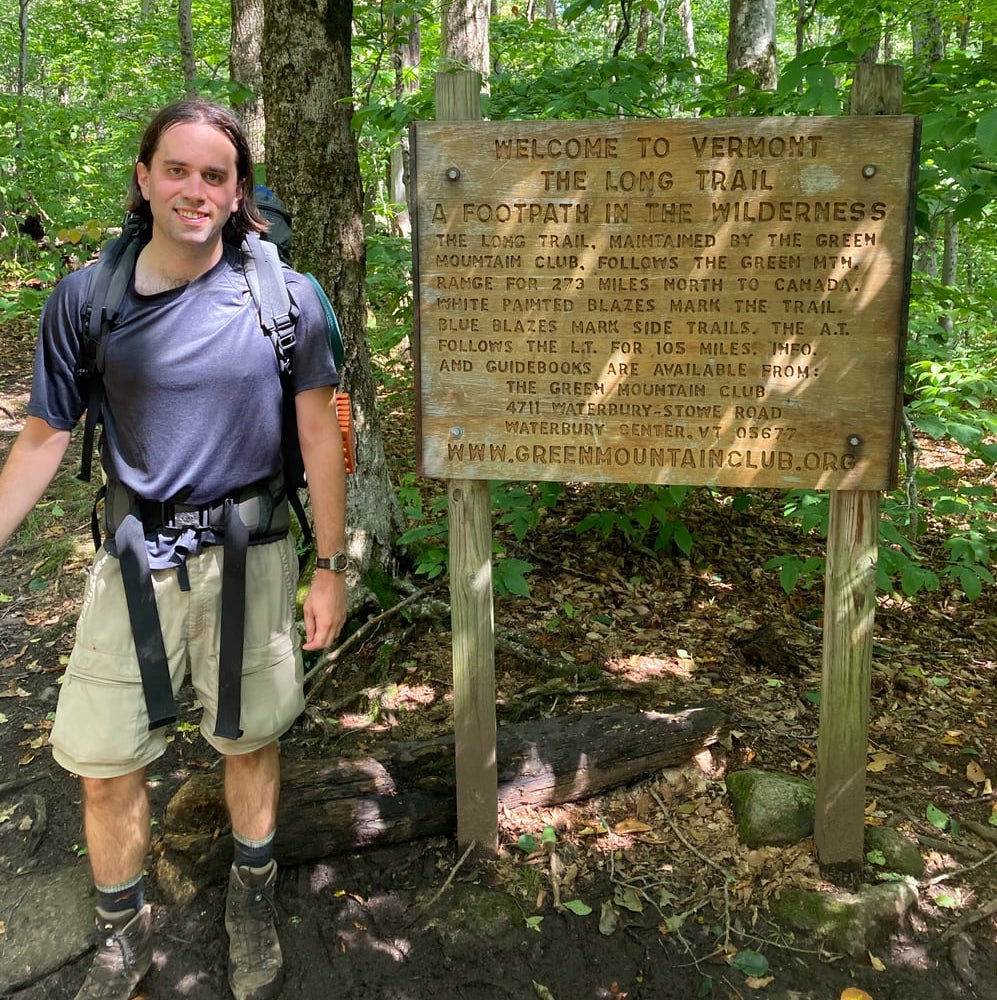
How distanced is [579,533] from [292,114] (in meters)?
2.85

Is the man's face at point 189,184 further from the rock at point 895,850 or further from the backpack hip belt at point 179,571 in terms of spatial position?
the rock at point 895,850

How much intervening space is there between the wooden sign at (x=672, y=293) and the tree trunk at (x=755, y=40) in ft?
13.6

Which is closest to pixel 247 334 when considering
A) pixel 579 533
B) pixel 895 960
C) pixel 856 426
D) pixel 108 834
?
pixel 108 834

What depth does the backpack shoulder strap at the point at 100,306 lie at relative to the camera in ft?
7.30

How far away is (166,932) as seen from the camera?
2.72m

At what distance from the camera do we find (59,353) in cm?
225

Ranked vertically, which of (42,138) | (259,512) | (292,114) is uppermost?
(42,138)

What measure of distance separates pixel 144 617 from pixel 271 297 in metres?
0.97

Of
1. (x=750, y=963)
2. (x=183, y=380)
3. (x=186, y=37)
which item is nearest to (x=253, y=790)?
(x=183, y=380)

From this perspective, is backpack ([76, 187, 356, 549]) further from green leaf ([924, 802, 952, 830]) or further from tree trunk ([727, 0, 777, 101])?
tree trunk ([727, 0, 777, 101])

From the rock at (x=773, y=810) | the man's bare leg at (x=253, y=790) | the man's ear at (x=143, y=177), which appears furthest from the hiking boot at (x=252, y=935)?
the man's ear at (x=143, y=177)

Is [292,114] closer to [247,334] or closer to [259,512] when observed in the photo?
[247,334]

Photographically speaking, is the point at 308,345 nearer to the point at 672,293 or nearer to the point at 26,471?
the point at 26,471

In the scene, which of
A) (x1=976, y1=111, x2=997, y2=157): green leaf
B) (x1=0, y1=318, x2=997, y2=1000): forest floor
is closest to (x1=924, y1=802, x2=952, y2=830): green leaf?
(x1=0, y1=318, x2=997, y2=1000): forest floor
